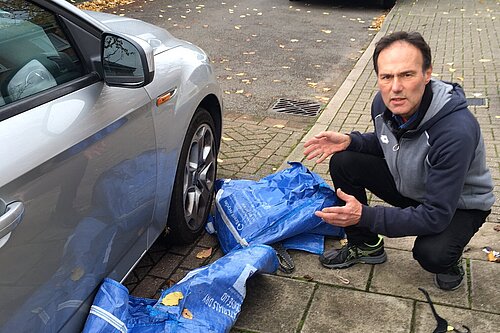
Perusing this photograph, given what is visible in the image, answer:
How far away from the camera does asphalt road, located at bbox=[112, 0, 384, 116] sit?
281 inches

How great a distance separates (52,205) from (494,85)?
6.03 m

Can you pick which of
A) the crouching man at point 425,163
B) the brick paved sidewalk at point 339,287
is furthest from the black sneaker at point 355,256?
the crouching man at point 425,163

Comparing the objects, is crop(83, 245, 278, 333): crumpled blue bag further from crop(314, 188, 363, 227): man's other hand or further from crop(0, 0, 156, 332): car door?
crop(314, 188, 363, 227): man's other hand

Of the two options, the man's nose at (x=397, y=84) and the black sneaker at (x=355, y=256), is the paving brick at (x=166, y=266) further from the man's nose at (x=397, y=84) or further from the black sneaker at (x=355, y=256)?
the man's nose at (x=397, y=84)

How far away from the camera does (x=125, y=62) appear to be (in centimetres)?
244

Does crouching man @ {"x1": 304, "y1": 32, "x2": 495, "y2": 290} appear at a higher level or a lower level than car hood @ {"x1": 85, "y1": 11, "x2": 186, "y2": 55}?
lower

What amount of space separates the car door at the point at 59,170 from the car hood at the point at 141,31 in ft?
2.13

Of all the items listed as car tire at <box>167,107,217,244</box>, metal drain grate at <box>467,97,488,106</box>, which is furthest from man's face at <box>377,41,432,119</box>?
metal drain grate at <box>467,97,488,106</box>

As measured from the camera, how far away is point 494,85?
6852 millimetres

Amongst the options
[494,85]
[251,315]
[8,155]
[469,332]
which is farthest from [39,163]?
[494,85]

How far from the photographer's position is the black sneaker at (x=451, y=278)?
304cm

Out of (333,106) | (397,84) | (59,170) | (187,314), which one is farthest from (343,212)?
(333,106)

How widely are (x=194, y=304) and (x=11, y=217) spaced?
3.70 ft

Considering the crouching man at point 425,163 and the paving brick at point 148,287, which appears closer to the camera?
the crouching man at point 425,163
